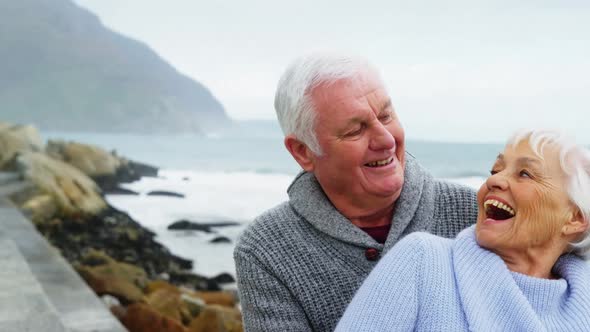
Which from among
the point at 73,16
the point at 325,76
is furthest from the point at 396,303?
the point at 73,16

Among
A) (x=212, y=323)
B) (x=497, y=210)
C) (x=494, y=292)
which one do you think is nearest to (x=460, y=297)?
(x=494, y=292)

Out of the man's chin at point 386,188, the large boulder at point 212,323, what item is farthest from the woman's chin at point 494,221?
the large boulder at point 212,323

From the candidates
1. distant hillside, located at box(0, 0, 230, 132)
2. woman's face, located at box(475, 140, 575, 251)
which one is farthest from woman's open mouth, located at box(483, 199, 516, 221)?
distant hillside, located at box(0, 0, 230, 132)

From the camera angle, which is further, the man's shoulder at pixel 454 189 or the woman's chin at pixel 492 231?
the man's shoulder at pixel 454 189

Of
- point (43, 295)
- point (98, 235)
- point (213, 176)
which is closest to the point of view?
point (43, 295)

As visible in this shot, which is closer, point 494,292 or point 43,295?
point 494,292

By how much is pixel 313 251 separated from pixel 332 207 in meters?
0.10

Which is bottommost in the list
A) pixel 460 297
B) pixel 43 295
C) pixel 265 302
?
pixel 43 295

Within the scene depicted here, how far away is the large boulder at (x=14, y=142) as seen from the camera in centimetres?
1151

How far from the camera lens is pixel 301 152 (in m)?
1.49

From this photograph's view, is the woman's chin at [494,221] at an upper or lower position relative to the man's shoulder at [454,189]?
upper

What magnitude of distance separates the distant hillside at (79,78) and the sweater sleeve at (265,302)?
58.7 ft

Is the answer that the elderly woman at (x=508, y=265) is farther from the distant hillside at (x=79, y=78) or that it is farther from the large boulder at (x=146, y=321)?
the distant hillside at (x=79, y=78)

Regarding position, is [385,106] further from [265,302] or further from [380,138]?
[265,302]
